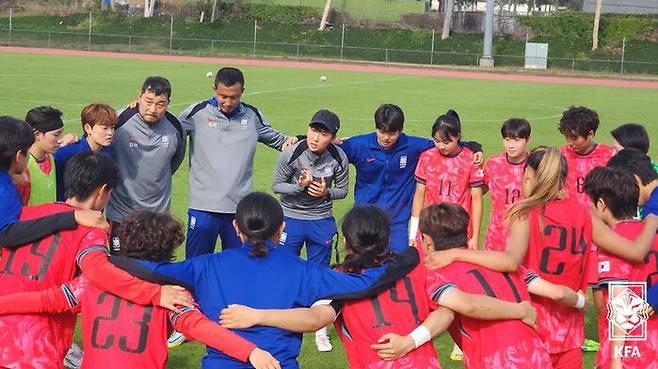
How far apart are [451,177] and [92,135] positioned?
10.0 feet

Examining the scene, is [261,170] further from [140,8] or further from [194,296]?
[140,8]

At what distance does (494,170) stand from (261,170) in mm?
7968

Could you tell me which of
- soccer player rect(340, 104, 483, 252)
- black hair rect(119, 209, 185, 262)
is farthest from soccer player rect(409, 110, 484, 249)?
black hair rect(119, 209, 185, 262)

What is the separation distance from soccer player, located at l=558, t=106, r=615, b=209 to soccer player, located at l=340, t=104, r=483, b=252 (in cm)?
82

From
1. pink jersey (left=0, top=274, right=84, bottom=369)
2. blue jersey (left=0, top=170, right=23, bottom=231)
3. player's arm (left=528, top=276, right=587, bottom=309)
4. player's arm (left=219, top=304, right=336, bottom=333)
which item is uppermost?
blue jersey (left=0, top=170, right=23, bottom=231)

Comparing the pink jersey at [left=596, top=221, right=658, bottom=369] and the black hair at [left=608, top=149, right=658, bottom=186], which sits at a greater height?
the black hair at [left=608, top=149, right=658, bottom=186]

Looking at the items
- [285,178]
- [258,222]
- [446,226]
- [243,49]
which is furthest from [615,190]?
[243,49]

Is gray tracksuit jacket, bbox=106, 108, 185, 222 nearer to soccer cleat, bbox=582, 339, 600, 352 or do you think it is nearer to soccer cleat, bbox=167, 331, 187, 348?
soccer cleat, bbox=167, 331, 187, 348

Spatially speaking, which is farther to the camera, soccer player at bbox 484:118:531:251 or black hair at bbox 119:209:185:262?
soccer player at bbox 484:118:531:251

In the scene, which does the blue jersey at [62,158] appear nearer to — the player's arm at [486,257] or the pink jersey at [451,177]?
the pink jersey at [451,177]

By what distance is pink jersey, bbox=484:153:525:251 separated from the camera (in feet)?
24.0

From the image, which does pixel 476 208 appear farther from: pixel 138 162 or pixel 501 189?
pixel 138 162

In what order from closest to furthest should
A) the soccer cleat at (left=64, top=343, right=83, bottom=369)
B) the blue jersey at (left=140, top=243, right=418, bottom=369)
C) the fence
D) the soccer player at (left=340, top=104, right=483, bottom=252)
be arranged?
the blue jersey at (left=140, top=243, right=418, bottom=369) → the soccer cleat at (left=64, top=343, right=83, bottom=369) → the soccer player at (left=340, top=104, right=483, bottom=252) → the fence

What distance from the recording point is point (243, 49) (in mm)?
54062
